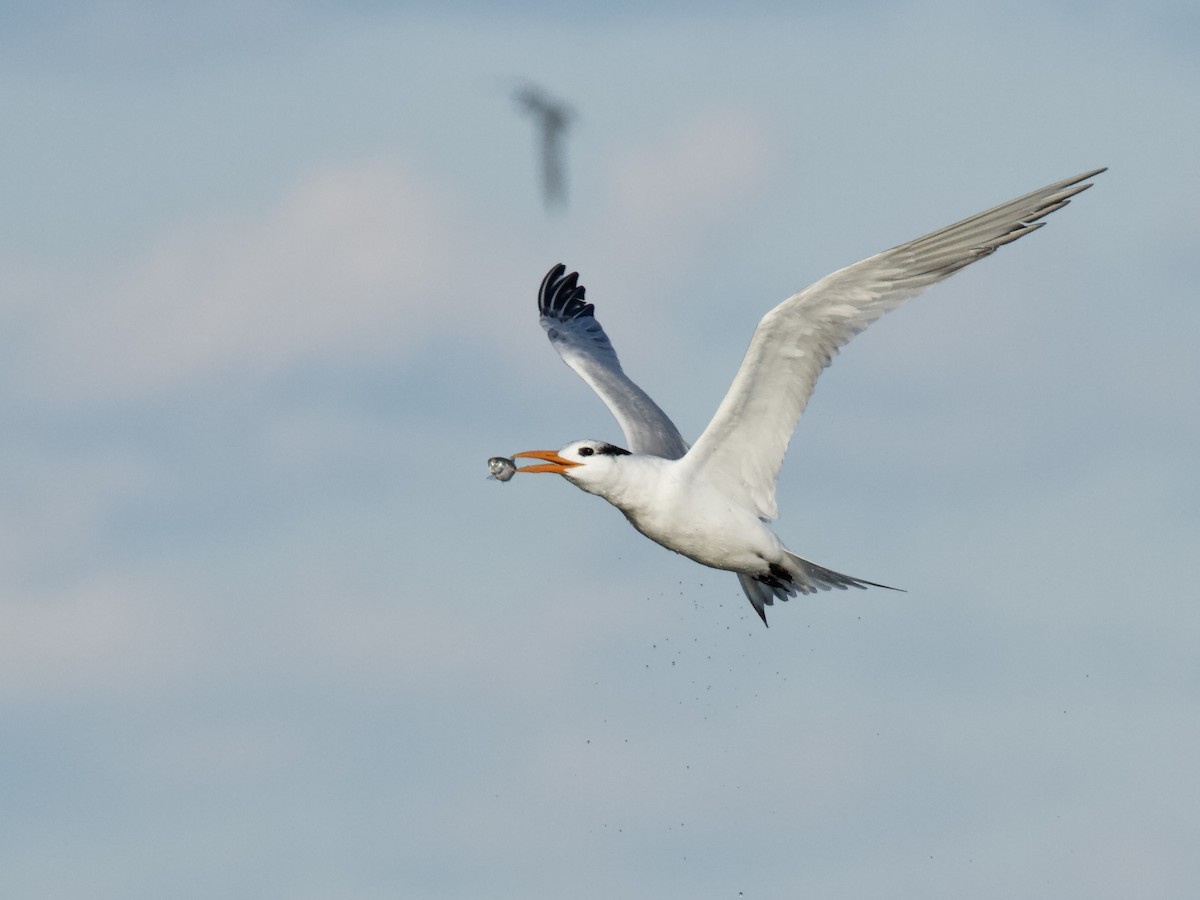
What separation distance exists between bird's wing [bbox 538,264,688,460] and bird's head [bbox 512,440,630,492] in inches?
74.7

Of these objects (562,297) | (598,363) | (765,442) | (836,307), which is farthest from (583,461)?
(562,297)

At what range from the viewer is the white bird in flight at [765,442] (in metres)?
17.2

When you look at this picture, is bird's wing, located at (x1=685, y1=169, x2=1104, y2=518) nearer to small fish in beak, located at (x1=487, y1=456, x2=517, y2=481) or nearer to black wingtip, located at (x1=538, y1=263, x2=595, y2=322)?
small fish in beak, located at (x1=487, y1=456, x2=517, y2=481)

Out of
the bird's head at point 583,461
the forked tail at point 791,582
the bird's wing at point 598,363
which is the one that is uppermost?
the bird's wing at point 598,363

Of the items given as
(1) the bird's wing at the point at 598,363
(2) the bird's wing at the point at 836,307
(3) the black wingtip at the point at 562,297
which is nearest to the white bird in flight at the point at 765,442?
(2) the bird's wing at the point at 836,307

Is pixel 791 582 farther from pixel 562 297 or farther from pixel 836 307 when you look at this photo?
pixel 562 297

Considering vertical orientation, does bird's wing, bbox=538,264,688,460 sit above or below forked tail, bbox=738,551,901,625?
above

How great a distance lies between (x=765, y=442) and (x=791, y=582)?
1754mm

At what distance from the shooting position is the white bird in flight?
17.2 metres

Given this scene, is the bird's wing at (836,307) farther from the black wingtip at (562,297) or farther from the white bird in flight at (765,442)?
the black wingtip at (562,297)

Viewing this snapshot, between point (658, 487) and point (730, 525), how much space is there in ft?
2.86

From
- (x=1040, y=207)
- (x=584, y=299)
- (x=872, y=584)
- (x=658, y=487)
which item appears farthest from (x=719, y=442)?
(x=584, y=299)

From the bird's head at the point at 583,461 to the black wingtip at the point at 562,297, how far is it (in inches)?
275

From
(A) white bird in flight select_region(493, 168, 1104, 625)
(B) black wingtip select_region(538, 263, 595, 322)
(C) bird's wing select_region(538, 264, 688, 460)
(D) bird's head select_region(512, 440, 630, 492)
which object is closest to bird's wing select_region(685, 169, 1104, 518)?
(A) white bird in flight select_region(493, 168, 1104, 625)
